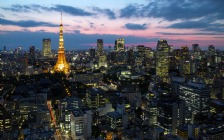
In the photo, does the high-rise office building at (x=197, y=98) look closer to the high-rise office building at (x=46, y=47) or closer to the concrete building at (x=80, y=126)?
the concrete building at (x=80, y=126)

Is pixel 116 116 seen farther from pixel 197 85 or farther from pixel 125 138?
pixel 197 85

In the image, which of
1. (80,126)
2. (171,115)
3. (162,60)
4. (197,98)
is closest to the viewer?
(80,126)

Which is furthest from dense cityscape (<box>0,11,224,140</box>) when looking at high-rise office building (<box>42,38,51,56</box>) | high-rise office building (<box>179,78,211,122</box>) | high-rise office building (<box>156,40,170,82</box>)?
high-rise office building (<box>42,38,51,56</box>)

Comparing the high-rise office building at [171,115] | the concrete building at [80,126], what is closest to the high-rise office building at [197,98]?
the high-rise office building at [171,115]

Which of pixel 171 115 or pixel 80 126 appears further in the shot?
pixel 171 115

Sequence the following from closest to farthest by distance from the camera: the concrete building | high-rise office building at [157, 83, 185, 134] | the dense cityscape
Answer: the dense cityscape, the concrete building, high-rise office building at [157, 83, 185, 134]

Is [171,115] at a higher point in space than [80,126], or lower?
higher

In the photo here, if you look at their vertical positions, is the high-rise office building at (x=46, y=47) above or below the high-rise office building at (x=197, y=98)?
above

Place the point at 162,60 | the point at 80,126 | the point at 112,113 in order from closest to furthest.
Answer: the point at 80,126, the point at 112,113, the point at 162,60

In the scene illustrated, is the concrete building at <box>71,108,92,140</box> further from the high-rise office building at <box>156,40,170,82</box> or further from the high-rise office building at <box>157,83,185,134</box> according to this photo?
the high-rise office building at <box>156,40,170,82</box>

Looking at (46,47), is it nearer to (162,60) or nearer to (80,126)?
(162,60)

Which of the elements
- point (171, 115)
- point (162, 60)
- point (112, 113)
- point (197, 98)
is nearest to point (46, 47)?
point (162, 60)
